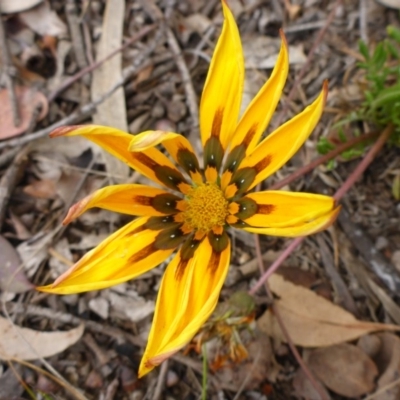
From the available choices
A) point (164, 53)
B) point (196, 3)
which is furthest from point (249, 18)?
point (164, 53)

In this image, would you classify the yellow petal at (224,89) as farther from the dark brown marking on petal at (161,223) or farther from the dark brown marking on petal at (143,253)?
the dark brown marking on petal at (143,253)

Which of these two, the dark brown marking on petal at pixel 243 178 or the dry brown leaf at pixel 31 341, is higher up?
the dark brown marking on petal at pixel 243 178

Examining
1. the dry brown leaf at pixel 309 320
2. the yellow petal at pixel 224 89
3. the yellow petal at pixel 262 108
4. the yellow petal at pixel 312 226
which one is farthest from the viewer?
the dry brown leaf at pixel 309 320

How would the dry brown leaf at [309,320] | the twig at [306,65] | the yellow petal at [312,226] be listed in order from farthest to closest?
the twig at [306,65] → the dry brown leaf at [309,320] → the yellow petal at [312,226]

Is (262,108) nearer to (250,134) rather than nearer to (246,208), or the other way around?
(250,134)

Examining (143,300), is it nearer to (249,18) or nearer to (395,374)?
(395,374)

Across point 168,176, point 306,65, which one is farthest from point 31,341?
point 306,65

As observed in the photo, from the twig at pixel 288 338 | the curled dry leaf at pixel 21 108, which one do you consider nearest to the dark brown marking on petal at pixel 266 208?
the twig at pixel 288 338
